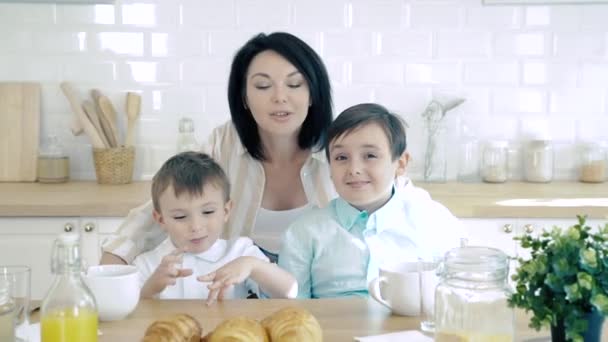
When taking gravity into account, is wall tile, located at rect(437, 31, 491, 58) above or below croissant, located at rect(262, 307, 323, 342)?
above

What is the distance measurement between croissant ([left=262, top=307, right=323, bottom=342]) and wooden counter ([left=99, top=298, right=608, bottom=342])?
138 mm

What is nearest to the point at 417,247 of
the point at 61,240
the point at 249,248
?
the point at 249,248

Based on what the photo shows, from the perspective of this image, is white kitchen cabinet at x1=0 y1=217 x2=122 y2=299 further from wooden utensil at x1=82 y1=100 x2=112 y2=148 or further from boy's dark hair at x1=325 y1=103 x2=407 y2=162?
boy's dark hair at x1=325 y1=103 x2=407 y2=162

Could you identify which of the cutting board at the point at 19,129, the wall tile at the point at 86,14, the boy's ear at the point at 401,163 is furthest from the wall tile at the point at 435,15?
the cutting board at the point at 19,129

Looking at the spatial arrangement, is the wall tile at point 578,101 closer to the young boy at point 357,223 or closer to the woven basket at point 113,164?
the young boy at point 357,223

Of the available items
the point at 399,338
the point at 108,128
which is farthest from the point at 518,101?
the point at 399,338

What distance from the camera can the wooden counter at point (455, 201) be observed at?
3318mm

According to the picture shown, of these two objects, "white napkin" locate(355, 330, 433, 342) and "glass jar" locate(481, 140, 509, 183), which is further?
"glass jar" locate(481, 140, 509, 183)

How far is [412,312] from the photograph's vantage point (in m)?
1.77

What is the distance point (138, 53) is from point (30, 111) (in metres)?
0.53

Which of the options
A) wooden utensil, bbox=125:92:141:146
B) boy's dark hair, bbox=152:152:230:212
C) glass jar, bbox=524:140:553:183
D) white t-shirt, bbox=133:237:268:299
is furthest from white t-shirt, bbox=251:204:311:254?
glass jar, bbox=524:140:553:183

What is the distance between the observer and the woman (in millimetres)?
2721

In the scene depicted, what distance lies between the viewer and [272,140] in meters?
2.91

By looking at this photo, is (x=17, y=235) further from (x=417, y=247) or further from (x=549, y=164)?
(x=549, y=164)
